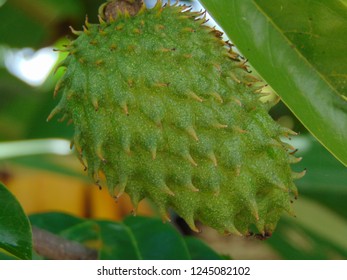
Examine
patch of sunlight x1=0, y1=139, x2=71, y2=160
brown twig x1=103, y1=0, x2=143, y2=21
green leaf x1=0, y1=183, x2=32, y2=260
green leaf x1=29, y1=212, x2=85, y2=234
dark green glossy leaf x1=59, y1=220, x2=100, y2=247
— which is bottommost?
dark green glossy leaf x1=59, y1=220, x2=100, y2=247

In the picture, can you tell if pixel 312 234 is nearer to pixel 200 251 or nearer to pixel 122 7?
pixel 200 251

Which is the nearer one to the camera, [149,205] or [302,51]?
[302,51]

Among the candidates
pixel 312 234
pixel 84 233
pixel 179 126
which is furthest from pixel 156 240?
pixel 312 234

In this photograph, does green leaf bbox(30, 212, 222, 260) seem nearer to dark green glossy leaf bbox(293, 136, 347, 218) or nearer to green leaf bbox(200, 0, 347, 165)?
dark green glossy leaf bbox(293, 136, 347, 218)

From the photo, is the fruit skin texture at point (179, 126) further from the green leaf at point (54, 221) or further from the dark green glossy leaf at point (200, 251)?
the green leaf at point (54, 221)

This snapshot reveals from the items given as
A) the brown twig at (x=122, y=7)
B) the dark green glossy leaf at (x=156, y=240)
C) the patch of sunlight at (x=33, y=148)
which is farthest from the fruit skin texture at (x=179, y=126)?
the patch of sunlight at (x=33, y=148)

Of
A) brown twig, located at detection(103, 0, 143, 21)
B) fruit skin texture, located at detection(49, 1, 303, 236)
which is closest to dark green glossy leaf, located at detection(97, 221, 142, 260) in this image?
fruit skin texture, located at detection(49, 1, 303, 236)

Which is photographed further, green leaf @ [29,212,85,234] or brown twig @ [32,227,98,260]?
green leaf @ [29,212,85,234]
